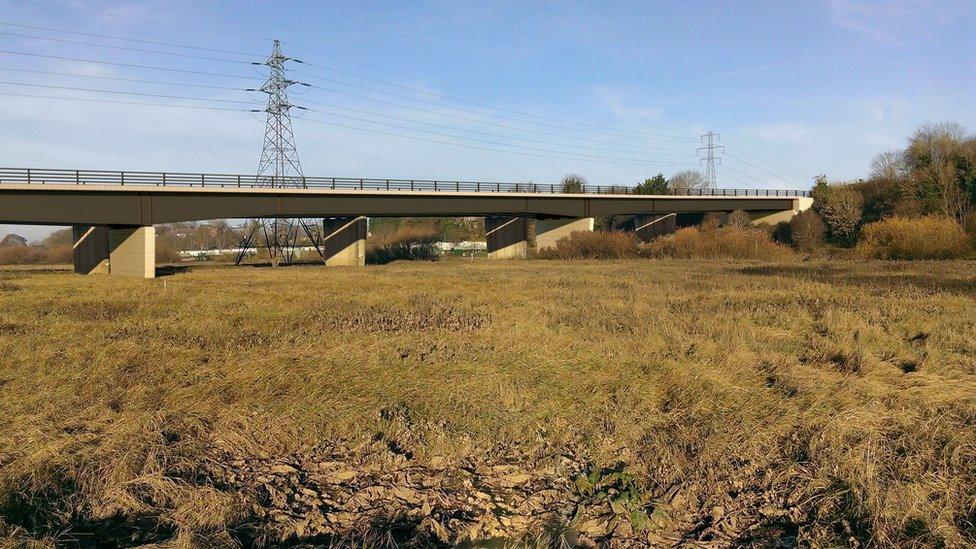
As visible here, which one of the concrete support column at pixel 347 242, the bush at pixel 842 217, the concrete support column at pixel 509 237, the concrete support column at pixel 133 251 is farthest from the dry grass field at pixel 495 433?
the bush at pixel 842 217

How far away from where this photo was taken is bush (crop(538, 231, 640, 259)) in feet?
211

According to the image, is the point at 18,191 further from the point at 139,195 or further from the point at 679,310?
the point at 679,310

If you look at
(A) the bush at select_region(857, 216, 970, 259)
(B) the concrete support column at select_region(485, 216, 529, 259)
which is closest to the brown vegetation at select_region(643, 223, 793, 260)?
(A) the bush at select_region(857, 216, 970, 259)

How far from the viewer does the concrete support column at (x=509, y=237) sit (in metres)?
72.9

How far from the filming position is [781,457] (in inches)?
330

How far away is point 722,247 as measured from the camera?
61.4 meters

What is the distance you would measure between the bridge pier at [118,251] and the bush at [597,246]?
131 ft

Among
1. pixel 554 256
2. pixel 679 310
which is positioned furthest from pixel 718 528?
→ pixel 554 256

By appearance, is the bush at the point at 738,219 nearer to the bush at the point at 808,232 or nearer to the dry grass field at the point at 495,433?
the bush at the point at 808,232

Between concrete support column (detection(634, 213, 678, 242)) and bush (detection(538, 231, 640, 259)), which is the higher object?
concrete support column (detection(634, 213, 678, 242))

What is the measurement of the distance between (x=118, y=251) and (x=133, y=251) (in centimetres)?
219

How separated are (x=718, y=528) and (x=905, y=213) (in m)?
78.6

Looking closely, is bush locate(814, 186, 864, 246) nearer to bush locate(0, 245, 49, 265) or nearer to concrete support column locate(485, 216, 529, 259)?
concrete support column locate(485, 216, 529, 259)

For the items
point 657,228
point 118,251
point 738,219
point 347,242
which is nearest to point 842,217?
point 738,219
